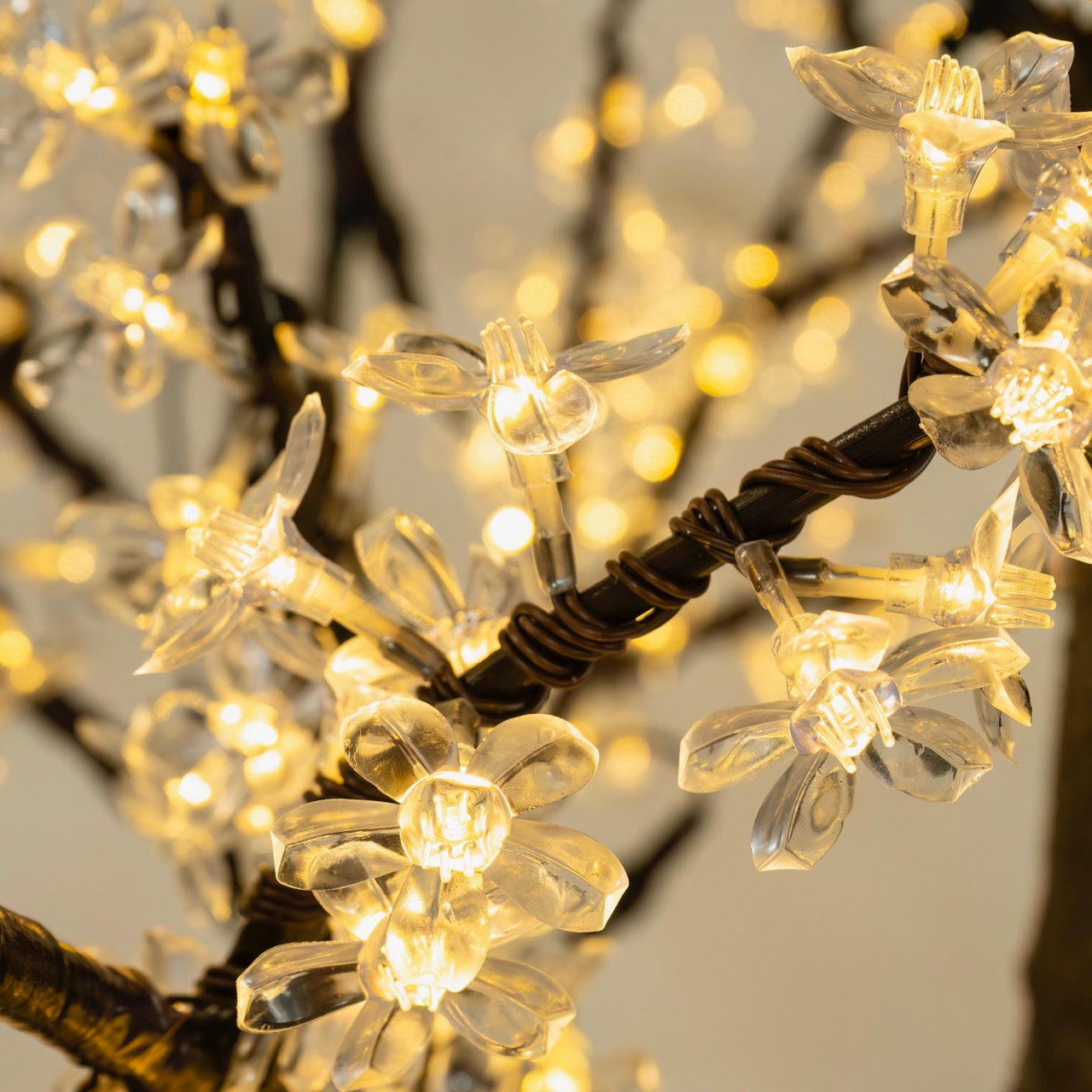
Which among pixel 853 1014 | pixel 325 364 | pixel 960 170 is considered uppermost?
pixel 960 170

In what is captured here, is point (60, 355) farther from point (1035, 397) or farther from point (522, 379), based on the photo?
point (1035, 397)

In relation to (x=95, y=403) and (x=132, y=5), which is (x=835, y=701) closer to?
(x=132, y=5)

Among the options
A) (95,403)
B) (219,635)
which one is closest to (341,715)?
(219,635)

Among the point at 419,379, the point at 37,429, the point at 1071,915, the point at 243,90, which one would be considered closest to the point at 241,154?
the point at 243,90

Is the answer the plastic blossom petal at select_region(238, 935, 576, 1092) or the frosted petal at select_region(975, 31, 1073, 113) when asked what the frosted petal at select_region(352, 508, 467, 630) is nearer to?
the plastic blossom petal at select_region(238, 935, 576, 1092)

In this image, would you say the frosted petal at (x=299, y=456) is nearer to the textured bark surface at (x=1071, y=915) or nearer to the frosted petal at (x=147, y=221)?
the frosted petal at (x=147, y=221)

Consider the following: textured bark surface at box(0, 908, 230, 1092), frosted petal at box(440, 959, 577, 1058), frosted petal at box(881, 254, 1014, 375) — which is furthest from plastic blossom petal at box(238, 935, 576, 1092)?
frosted petal at box(881, 254, 1014, 375)

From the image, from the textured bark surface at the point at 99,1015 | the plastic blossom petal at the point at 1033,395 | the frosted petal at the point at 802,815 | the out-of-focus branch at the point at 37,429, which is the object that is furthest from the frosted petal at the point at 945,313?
the out-of-focus branch at the point at 37,429
